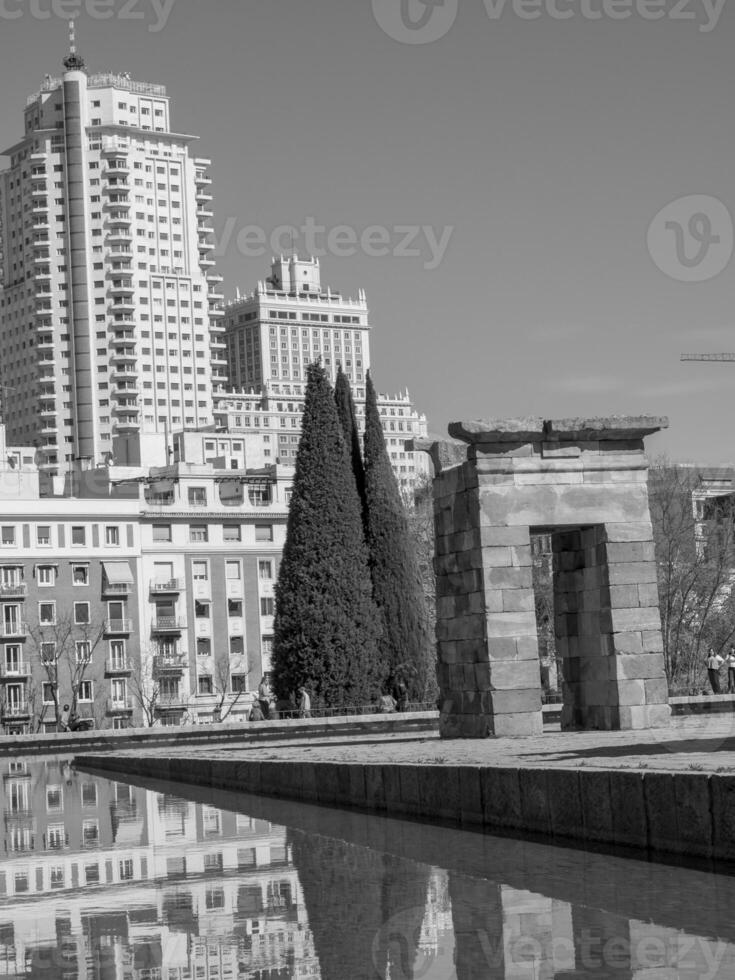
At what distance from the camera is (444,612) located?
24.7 meters

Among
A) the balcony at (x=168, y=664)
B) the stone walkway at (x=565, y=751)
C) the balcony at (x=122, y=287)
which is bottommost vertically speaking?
the stone walkway at (x=565, y=751)

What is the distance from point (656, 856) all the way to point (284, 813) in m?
6.18

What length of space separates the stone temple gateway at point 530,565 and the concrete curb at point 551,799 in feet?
17.9

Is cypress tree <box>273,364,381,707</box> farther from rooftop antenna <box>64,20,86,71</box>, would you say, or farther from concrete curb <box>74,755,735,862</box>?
rooftop antenna <box>64,20,86,71</box>

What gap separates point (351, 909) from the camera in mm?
9516

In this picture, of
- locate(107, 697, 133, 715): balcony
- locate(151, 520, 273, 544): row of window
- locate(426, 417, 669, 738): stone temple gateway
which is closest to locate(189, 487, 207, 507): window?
locate(151, 520, 273, 544): row of window

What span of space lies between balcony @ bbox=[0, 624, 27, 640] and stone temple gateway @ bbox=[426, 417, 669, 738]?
66.5 meters

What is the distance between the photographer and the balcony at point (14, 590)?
3455 inches

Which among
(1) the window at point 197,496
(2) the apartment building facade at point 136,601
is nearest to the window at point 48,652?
(2) the apartment building facade at point 136,601

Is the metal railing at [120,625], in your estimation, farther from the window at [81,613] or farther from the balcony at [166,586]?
the balcony at [166,586]

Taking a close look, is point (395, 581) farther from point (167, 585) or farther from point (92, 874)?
point (92, 874)

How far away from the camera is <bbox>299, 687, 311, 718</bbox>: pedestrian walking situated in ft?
165

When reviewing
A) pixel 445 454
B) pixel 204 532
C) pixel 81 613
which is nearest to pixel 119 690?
pixel 81 613

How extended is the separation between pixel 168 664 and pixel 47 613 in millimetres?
6857
